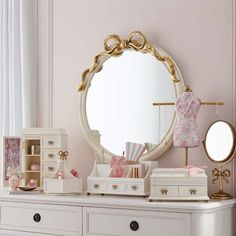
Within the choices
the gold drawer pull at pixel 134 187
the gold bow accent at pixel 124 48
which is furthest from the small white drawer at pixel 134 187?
the gold bow accent at pixel 124 48

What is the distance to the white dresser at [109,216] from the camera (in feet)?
9.41

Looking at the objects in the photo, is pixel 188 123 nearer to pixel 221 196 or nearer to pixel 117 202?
pixel 221 196

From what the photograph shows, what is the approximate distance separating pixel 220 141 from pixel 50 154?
0.99 metres

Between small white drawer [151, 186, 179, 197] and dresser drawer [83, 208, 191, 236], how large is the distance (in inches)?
4.3

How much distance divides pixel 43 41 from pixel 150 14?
0.82 metres

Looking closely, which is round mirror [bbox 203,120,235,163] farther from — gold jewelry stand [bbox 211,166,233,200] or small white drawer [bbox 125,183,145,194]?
small white drawer [bbox 125,183,145,194]

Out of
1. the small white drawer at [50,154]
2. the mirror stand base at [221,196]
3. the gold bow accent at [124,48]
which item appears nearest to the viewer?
the mirror stand base at [221,196]

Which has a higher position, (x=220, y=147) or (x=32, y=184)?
(x=220, y=147)

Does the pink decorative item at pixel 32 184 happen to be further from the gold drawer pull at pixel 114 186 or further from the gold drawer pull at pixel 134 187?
the gold drawer pull at pixel 134 187

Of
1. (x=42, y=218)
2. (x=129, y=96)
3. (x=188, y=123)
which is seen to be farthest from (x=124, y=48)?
(x=42, y=218)

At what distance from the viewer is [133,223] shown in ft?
9.85

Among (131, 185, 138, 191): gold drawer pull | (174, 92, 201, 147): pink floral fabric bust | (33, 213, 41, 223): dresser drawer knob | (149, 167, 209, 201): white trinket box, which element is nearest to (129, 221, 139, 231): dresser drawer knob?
(149, 167, 209, 201): white trinket box

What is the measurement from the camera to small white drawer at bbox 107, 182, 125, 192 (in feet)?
10.7

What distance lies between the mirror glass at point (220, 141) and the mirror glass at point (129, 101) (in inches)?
10.8
